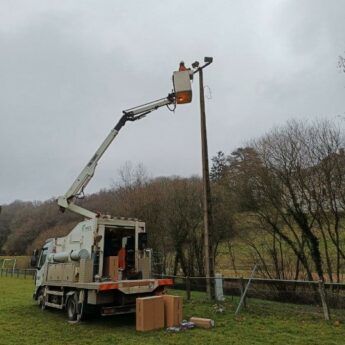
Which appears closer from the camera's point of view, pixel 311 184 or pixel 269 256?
pixel 311 184

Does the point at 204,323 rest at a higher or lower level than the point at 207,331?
higher

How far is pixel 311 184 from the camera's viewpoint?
17828 millimetres

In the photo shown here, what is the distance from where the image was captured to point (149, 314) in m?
10.2

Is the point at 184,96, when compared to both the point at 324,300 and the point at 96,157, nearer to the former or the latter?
the point at 96,157

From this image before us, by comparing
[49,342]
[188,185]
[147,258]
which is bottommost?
[49,342]

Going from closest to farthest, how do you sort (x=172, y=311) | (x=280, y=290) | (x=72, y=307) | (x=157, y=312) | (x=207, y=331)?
(x=207, y=331)
(x=157, y=312)
(x=172, y=311)
(x=72, y=307)
(x=280, y=290)

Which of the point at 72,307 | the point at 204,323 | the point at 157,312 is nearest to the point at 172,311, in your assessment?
the point at 157,312

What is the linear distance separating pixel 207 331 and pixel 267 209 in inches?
435

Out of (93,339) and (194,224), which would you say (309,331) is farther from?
(194,224)

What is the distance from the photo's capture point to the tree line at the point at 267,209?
17672 millimetres

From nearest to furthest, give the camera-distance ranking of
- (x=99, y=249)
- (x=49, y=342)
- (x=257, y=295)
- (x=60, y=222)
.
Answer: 1. (x=49, y=342)
2. (x=99, y=249)
3. (x=257, y=295)
4. (x=60, y=222)

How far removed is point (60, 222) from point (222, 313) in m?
42.4

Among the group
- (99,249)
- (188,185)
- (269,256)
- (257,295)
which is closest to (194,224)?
(188,185)

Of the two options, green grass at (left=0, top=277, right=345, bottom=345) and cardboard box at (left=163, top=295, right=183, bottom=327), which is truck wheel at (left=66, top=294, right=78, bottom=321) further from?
cardboard box at (left=163, top=295, right=183, bottom=327)
